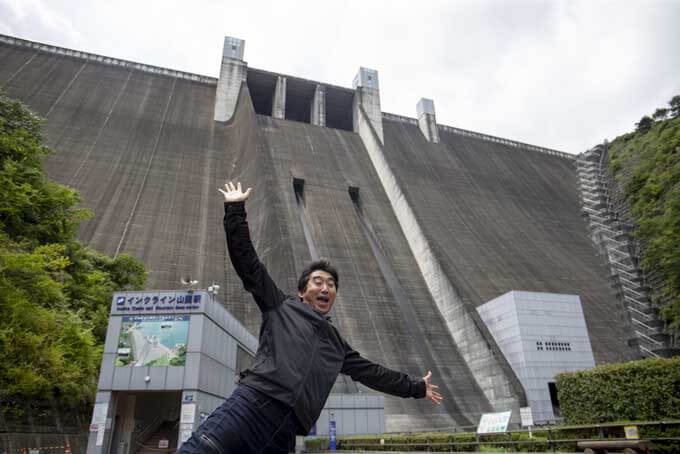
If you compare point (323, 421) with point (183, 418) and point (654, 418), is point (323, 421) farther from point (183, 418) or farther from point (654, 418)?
point (654, 418)

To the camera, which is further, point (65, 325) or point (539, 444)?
point (65, 325)

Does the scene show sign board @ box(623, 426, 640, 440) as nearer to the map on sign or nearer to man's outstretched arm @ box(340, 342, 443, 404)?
man's outstretched arm @ box(340, 342, 443, 404)

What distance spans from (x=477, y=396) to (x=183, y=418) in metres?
13.2

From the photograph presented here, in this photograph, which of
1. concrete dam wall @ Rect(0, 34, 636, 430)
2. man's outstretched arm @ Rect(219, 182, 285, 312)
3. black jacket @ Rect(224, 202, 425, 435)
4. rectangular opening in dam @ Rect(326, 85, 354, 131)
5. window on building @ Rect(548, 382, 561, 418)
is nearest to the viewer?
black jacket @ Rect(224, 202, 425, 435)

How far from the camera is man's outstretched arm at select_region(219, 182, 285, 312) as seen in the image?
1921mm

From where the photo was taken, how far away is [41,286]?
479 inches

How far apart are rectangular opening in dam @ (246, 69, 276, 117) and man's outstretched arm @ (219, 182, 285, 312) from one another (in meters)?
39.0

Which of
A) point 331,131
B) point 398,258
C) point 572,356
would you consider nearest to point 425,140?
point 331,131

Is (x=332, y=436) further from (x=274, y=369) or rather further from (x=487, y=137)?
(x=487, y=137)

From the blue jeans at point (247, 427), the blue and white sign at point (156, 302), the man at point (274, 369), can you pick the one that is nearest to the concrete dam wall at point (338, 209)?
the blue and white sign at point (156, 302)

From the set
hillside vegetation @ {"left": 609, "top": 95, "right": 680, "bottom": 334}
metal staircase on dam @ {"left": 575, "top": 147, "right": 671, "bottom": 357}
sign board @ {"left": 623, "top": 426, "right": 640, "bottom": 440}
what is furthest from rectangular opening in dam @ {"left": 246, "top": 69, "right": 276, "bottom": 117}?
sign board @ {"left": 623, "top": 426, "right": 640, "bottom": 440}

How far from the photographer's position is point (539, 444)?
929 centimetres

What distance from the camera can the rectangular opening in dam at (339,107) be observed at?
134ft

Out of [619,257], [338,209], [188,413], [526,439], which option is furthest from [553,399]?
[188,413]
